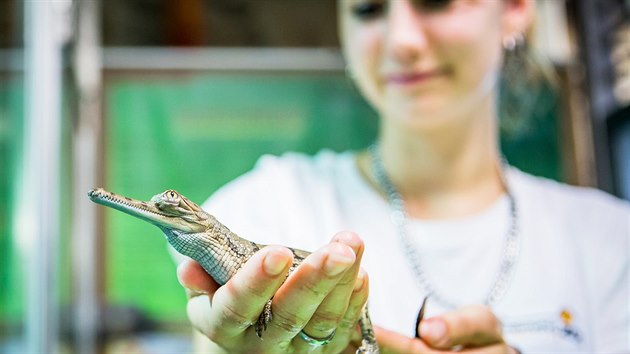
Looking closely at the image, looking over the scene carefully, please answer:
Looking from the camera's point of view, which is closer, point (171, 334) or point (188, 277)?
point (188, 277)

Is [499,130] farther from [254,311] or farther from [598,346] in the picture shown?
[254,311]

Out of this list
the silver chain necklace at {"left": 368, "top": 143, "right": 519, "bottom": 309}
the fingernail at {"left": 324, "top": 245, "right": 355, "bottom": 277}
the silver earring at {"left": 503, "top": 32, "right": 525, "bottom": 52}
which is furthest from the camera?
the silver earring at {"left": 503, "top": 32, "right": 525, "bottom": 52}

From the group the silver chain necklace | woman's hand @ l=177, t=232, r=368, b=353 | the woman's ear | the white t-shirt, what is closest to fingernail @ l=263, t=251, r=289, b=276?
woman's hand @ l=177, t=232, r=368, b=353

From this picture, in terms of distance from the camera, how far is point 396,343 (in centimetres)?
44

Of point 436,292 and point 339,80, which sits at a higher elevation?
point 339,80

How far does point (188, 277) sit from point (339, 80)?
1.54 ft

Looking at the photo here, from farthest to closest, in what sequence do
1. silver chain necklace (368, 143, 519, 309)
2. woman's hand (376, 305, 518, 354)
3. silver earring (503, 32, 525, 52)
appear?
silver earring (503, 32, 525, 52), silver chain necklace (368, 143, 519, 309), woman's hand (376, 305, 518, 354)

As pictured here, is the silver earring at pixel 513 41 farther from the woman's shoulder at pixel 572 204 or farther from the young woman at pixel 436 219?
the woman's shoulder at pixel 572 204

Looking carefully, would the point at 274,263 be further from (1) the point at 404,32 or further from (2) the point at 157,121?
(2) the point at 157,121

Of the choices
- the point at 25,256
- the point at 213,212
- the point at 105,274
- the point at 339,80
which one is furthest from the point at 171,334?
the point at 25,256

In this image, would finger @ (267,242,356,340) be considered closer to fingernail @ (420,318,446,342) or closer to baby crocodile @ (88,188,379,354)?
baby crocodile @ (88,188,379,354)

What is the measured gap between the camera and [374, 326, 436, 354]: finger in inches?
16.9

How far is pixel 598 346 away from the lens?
577mm

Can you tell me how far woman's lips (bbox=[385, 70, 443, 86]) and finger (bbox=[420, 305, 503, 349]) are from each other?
0.18 m
